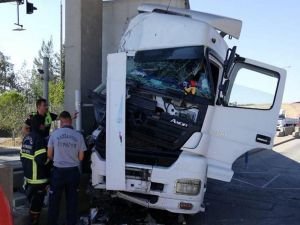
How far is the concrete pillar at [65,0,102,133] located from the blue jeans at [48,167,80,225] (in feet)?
7.53

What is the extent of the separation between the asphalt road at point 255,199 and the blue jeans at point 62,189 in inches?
91.3

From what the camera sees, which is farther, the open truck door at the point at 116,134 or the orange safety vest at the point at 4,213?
the open truck door at the point at 116,134

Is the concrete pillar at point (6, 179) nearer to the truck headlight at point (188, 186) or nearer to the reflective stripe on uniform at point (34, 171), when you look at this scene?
the reflective stripe on uniform at point (34, 171)

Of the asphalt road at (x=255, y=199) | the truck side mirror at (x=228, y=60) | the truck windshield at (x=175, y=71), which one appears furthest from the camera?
the asphalt road at (x=255, y=199)

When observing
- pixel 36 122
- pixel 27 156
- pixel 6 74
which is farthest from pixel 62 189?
pixel 6 74

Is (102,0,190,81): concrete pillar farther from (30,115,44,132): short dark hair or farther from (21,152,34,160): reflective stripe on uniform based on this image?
(21,152,34,160): reflective stripe on uniform

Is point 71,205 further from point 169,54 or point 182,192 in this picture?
point 169,54

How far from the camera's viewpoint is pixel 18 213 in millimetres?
6414

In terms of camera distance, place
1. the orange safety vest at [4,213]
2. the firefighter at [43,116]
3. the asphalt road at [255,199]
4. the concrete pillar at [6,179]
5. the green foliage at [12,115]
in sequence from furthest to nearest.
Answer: the green foliage at [12,115] < the asphalt road at [255,199] < the firefighter at [43,116] < the concrete pillar at [6,179] < the orange safety vest at [4,213]

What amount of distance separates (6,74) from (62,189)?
188 feet

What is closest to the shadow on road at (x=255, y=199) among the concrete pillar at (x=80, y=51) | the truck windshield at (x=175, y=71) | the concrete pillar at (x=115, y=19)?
the truck windshield at (x=175, y=71)

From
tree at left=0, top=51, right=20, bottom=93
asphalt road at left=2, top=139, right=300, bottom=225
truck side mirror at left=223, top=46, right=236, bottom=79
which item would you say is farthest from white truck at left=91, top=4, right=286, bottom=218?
tree at left=0, top=51, right=20, bottom=93

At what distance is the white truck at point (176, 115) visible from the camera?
6.21m

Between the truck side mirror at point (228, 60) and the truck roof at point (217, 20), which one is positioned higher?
the truck roof at point (217, 20)
